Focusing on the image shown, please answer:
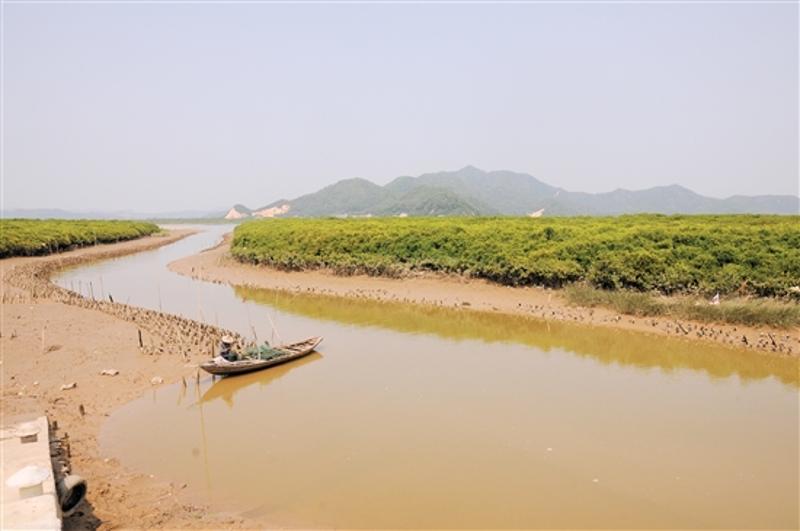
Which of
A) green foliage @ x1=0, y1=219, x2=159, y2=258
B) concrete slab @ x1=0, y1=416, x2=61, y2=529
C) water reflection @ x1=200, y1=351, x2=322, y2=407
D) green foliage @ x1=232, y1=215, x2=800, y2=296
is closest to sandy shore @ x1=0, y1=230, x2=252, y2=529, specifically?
concrete slab @ x1=0, y1=416, x2=61, y2=529

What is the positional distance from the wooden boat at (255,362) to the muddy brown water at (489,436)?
27 cm

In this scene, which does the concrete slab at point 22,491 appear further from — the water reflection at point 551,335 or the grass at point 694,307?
the grass at point 694,307

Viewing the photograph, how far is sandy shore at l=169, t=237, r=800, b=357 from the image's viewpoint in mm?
17172

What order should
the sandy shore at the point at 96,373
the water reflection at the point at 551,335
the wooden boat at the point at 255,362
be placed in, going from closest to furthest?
1. the sandy shore at the point at 96,373
2. the wooden boat at the point at 255,362
3. the water reflection at the point at 551,335

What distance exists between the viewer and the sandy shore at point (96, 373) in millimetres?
8086

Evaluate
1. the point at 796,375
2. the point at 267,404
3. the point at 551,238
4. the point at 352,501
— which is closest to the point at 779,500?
the point at 352,501

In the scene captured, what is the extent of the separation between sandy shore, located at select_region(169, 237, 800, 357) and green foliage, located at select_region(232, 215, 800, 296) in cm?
82

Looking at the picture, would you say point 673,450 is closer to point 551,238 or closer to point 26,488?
point 26,488

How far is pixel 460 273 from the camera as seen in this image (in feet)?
88.8

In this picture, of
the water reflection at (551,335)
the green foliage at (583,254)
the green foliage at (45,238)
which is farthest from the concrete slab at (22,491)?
the green foliage at (45,238)

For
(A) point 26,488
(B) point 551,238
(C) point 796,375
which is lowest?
(C) point 796,375

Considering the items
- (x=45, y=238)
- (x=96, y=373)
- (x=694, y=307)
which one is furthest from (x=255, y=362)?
(x=45, y=238)

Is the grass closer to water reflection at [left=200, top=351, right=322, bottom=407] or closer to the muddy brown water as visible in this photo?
the muddy brown water

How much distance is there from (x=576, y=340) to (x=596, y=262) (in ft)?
19.5
